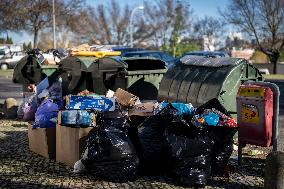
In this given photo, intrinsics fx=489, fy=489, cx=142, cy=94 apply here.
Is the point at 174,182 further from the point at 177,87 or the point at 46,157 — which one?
the point at 177,87

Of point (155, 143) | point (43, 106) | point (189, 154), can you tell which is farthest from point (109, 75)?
point (189, 154)

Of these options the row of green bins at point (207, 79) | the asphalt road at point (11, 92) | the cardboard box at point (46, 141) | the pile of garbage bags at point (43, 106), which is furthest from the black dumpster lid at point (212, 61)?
the asphalt road at point (11, 92)

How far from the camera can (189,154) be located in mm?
5367

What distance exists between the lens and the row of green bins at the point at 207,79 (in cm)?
743

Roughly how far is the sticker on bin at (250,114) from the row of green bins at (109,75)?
12.7 ft

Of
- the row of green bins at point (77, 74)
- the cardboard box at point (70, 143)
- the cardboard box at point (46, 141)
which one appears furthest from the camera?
the row of green bins at point (77, 74)

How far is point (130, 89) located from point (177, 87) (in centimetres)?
147

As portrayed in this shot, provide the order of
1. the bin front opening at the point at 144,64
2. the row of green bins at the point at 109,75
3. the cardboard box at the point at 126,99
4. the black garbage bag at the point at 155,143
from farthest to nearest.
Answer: the bin front opening at the point at 144,64, the row of green bins at the point at 109,75, the cardboard box at the point at 126,99, the black garbage bag at the point at 155,143

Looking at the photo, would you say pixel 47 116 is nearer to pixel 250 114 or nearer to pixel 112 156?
pixel 112 156

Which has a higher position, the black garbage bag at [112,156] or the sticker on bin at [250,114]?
the sticker on bin at [250,114]

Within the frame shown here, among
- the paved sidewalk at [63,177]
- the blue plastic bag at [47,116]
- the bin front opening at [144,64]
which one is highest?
the bin front opening at [144,64]

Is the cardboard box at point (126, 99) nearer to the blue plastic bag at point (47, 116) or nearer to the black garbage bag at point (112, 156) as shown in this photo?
the blue plastic bag at point (47, 116)

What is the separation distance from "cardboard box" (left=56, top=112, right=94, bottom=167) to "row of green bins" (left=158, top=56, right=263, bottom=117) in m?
2.37

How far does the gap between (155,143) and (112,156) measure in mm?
551
